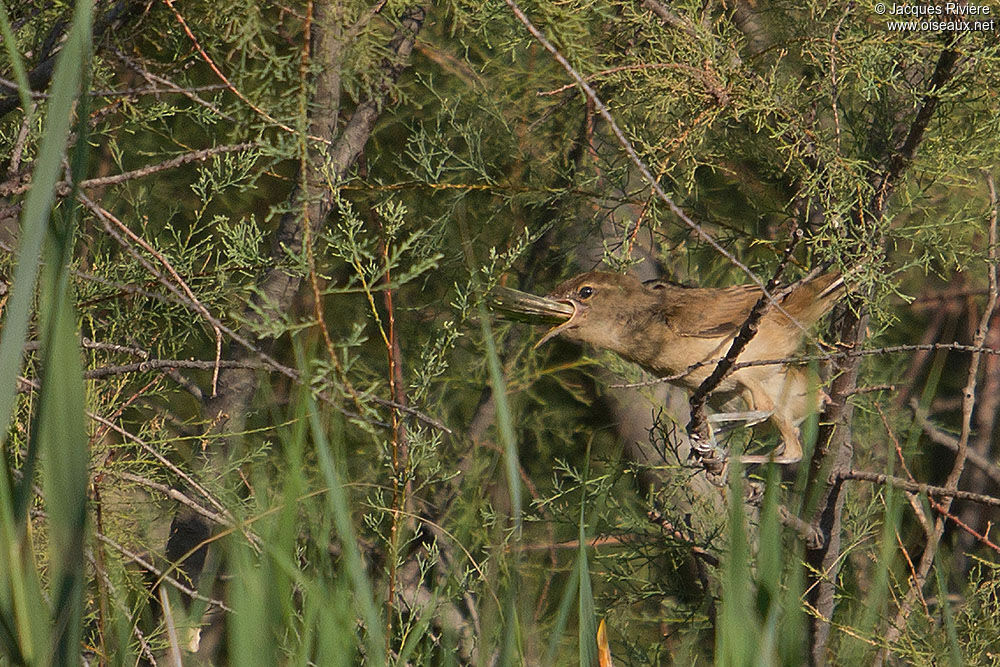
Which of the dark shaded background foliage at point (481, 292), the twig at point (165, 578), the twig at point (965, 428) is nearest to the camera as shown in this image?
the twig at point (165, 578)

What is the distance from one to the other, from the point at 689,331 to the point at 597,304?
0.93 ft

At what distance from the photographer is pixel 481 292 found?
7.32 ft

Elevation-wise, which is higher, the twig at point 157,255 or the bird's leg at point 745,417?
the twig at point 157,255

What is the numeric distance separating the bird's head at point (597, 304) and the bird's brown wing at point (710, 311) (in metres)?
0.14

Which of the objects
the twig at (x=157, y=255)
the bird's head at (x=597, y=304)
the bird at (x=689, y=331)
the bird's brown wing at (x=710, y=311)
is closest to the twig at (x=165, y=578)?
the twig at (x=157, y=255)

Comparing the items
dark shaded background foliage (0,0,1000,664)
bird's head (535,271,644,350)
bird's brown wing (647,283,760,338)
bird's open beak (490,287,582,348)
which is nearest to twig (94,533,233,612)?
dark shaded background foliage (0,0,1000,664)

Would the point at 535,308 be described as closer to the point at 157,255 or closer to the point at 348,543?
the point at 157,255

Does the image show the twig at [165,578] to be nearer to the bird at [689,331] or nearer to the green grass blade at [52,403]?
the green grass blade at [52,403]

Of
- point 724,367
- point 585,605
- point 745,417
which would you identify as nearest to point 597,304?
point 745,417

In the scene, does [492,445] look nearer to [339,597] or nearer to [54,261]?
[339,597]

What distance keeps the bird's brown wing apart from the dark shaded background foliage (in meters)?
0.14

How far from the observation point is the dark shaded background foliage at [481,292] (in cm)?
158

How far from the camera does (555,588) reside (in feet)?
15.4

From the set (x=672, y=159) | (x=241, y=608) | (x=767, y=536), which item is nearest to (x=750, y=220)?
(x=672, y=159)
